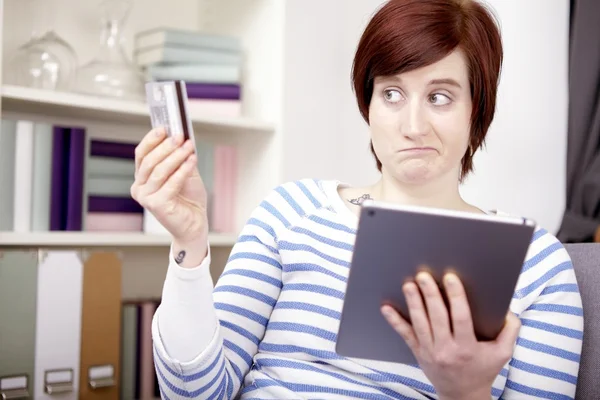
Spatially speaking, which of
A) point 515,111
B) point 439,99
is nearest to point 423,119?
point 439,99

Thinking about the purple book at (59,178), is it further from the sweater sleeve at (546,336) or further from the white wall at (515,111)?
the sweater sleeve at (546,336)

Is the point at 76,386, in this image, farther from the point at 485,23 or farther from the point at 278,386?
the point at 485,23

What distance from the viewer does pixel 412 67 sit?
102 centimetres

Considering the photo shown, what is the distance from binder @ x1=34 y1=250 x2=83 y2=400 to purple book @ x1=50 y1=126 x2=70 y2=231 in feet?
0.28

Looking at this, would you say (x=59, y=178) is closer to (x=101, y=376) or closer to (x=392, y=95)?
(x=101, y=376)

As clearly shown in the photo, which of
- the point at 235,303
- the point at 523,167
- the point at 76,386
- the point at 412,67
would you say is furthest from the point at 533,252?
the point at 76,386

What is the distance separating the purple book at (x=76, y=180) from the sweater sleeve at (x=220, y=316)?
747mm

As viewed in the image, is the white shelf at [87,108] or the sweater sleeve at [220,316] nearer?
the sweater sleeve at [220,316]

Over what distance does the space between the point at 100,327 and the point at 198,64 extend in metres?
0.74

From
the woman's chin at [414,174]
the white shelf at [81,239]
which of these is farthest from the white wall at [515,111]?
the woman's chin at [414,174]

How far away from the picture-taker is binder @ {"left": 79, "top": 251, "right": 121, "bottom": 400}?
165 cm

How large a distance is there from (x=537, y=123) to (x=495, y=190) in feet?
0.69

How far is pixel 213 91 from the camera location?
6.24ft

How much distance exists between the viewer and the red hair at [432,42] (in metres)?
1.02
